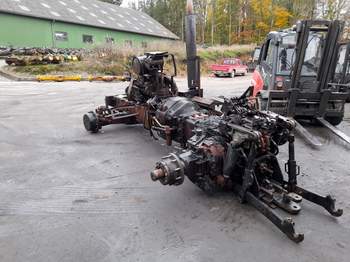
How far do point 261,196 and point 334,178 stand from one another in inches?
59.0

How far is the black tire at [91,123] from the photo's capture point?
6023 mm

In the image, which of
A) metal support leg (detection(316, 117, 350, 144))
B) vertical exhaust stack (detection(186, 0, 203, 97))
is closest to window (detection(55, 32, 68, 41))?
vertical exhaust stack (detection(186, 0, 203, 97))

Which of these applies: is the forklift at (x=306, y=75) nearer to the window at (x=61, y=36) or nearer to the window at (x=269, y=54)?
the window at (x=269, y=54)

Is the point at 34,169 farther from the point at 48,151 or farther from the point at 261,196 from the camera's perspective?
the point at 261,196

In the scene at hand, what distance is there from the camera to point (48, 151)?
5098 millimetres

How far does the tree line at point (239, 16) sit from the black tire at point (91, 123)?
3009 centimetres

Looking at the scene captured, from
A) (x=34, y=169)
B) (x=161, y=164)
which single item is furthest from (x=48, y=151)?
(x=161, y=164)

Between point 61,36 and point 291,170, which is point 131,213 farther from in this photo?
point 61,36

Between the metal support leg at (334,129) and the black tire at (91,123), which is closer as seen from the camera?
the metal support leg at (334,129)

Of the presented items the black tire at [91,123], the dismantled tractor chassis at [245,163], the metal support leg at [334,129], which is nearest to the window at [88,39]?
the black tire at [91,123]

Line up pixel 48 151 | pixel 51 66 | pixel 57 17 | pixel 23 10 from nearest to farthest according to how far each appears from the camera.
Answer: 1. pixel 48 151
2. pixel 51 66
3. pixel 23 10
4. pixel 57 17

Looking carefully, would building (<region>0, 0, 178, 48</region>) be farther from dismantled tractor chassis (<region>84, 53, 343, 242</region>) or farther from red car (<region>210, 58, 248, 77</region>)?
dismantled tractor chassis (<region>84, 53, 343, 242</region>)

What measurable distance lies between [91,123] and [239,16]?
38246 mm

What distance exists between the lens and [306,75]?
7059mm
